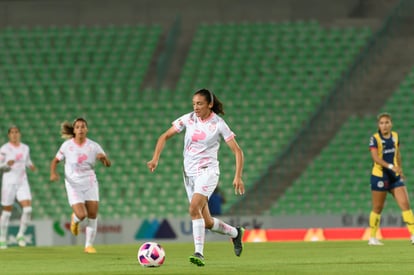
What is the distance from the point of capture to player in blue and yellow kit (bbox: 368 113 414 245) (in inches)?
698

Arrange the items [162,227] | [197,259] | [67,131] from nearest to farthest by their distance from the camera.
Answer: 1. [197,259]
2. [67,131]
3. [162,227]

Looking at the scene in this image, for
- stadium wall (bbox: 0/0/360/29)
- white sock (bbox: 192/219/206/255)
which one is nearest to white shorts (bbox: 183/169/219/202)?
white sock (bbox: 192/219/206/255)

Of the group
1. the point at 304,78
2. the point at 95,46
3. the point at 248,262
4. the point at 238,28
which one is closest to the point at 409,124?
the point at 304,78

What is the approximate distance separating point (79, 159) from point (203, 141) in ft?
15.8

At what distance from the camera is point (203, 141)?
1355cm

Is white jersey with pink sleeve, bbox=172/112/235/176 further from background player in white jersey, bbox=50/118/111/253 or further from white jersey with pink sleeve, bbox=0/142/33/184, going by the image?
white jersey with pink sleeve, bbox=0/142/33/184

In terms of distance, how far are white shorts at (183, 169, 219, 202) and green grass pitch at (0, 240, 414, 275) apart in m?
0.93

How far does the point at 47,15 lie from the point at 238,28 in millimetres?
6527

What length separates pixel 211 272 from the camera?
11.9 metres

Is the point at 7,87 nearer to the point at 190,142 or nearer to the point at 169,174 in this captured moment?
the point at 169,174

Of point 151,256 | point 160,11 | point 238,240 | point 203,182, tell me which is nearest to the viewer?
point 151,256

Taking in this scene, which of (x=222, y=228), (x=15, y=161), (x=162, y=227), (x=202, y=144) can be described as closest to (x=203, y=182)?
(x=202, y=144)

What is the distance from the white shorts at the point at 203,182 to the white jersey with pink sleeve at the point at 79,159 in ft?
14.7

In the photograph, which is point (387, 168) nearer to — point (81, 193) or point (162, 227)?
point (81, 193)
